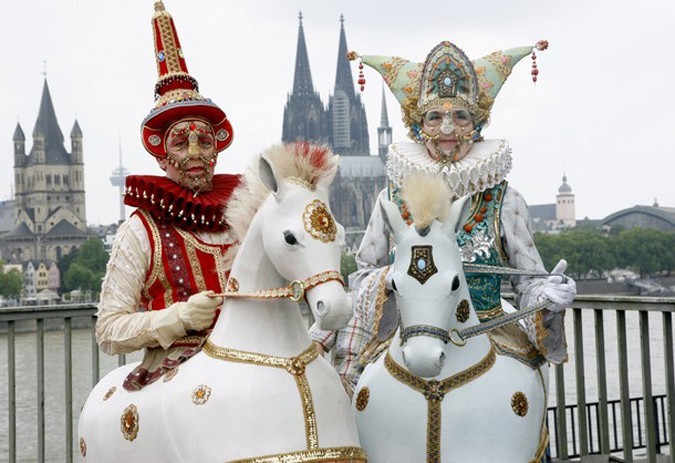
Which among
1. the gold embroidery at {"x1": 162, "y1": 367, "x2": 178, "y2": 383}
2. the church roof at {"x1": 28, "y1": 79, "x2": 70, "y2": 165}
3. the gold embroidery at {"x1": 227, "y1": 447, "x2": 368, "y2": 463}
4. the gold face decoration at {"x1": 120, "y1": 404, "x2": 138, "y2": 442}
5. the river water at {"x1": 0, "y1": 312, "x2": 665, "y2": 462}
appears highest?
the church roof at {"x1": 28, "y1": 79, "x2": 70, "y2": 165}

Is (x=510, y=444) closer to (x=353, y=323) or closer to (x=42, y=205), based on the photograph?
(x=353, y=323)

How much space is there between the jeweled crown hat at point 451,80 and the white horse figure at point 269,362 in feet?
3.19

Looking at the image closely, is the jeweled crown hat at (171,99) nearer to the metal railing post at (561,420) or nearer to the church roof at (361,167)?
the metal railing post at (561,420)

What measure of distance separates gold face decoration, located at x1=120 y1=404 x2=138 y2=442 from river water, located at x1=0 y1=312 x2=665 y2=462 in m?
6.19

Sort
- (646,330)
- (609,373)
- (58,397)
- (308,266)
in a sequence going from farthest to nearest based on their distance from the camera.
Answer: (58,397) < (609,373) < (646,330) < (308,266)

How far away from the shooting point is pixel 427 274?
3148 millimetres

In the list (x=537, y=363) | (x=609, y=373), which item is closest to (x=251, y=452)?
(x=537, y=363)

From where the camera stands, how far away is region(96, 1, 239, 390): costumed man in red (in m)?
→ 3.48

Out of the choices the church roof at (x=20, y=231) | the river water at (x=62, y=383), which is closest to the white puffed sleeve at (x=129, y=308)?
the river water at (x=62, y=383)

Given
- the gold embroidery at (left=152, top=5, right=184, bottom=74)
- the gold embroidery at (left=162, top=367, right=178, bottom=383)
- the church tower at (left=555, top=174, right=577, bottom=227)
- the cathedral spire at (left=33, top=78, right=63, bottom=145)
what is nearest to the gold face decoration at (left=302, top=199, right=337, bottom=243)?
the gold embroidery at (left=162, top=367, right=178, bottom=383)

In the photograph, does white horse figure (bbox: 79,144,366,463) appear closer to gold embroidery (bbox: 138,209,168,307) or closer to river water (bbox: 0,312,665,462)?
gold embroidery (bbox: 138,209,168,307)

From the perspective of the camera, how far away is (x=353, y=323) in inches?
156

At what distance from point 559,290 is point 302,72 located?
345 feet

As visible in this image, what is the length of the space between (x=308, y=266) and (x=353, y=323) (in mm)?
1049
